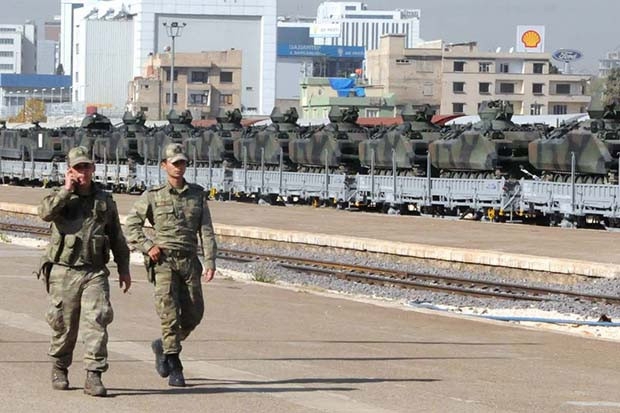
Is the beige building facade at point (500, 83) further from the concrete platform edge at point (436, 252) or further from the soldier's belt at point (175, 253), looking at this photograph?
the soldier's belt at point (175, 253)

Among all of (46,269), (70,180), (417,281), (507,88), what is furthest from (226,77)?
(70,180)

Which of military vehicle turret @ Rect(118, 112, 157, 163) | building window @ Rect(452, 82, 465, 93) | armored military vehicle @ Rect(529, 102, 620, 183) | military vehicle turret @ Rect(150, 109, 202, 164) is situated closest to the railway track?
armored military vehicle @ Rect(529, 102, 620, 183)

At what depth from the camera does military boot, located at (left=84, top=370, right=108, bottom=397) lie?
395 inches

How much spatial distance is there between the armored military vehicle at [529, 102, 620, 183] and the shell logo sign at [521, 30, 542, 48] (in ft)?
333

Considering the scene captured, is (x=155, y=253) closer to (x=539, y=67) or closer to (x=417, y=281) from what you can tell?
(x=417, y=281)

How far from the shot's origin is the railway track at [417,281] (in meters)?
20.4

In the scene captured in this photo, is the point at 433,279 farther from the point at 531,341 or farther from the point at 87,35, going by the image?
the point at 87,35

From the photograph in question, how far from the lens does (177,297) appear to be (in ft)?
35.6

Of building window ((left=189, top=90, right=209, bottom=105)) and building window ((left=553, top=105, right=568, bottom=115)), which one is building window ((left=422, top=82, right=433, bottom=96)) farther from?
building window ((left=189, top=90, right=209, bottom=105))

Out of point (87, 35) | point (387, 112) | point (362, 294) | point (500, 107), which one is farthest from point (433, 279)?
point (87, 35)

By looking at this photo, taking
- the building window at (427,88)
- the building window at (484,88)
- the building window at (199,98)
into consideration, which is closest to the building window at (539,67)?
the building window at (484,88)

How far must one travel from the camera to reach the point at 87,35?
157 meters

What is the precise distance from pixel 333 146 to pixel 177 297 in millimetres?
35249

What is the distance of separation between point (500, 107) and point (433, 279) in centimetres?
1957
